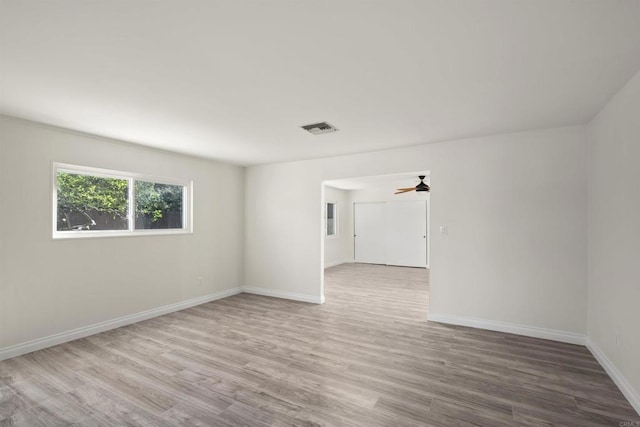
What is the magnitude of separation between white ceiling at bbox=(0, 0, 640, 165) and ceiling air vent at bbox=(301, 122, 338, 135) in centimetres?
12

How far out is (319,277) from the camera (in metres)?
5.03

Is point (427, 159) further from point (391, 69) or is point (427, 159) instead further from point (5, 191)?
point (5, 191)

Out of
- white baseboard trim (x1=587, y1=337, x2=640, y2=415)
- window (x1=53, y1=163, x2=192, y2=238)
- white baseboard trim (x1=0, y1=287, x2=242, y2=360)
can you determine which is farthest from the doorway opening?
white baseboard trim (x1=587, y1=337, x2=640, y2=415)

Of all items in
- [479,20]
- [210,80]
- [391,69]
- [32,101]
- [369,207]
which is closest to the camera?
[479,20]

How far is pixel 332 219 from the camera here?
9.19 meters

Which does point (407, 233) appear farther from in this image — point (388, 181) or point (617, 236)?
point (617, 236)

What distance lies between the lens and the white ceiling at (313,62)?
153cm

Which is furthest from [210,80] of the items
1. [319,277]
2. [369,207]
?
[369,207]

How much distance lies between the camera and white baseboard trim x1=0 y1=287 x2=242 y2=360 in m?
3.02

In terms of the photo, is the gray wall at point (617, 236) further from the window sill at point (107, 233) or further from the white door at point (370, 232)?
the white door at point (370, 232)

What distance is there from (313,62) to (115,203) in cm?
342

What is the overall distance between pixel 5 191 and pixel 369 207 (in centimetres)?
811

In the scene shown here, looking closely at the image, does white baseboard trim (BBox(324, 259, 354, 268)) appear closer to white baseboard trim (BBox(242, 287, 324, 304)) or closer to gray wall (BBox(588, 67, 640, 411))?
white baseboard trim (BBox(242, 287, 324, 304))

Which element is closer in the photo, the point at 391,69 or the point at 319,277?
the point at 391,69
